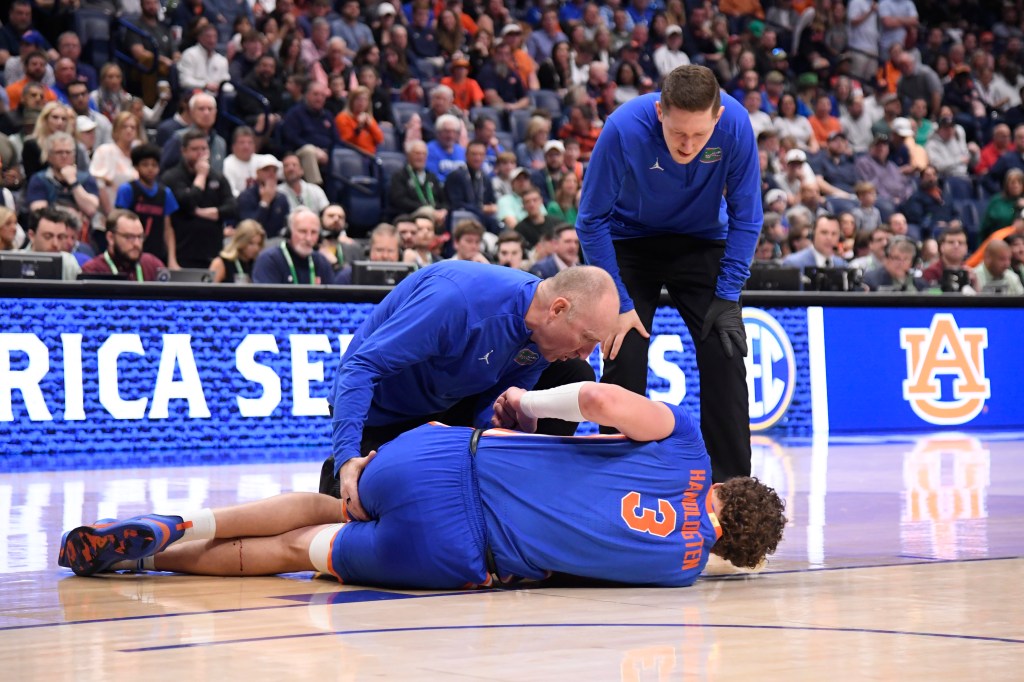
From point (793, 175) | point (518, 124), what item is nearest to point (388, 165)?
point (518, 124)

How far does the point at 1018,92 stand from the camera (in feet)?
72.7

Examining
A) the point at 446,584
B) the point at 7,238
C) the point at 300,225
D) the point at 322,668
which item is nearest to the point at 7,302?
the point at 7,238

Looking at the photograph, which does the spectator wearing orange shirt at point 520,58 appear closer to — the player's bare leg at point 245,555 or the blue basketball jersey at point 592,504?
the player's bare leg at point 245,555

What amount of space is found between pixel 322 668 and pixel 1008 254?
11762mm

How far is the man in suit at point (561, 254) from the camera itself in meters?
12.0

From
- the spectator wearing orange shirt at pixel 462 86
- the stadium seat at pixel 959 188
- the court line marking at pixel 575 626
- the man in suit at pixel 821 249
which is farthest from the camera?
the stadium seat at pixel 959 188

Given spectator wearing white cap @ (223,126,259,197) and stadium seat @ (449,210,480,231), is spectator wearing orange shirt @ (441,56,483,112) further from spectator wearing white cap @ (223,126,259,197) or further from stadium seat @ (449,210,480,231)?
spectator wearing white cap @ (223,126,259,197)

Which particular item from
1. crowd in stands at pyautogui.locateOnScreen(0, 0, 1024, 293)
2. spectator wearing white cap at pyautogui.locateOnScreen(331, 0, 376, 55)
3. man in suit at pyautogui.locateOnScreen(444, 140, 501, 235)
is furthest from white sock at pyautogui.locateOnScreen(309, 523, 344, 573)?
spectator wearing white cap at pyautogui.locateOnScreen(331, 0, 376, 55)

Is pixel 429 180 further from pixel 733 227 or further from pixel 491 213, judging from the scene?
pixel 733 227

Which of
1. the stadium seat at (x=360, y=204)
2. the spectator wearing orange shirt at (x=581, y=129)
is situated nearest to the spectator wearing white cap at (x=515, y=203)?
the stadium seat at (x=360, y=204)

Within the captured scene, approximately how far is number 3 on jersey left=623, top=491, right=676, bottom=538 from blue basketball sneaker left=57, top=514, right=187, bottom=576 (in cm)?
144

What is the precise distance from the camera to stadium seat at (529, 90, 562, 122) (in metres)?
17.6

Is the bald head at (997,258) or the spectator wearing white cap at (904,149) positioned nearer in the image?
the bald head at (997,258)

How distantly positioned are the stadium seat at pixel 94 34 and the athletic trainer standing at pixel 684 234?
31.7ft
